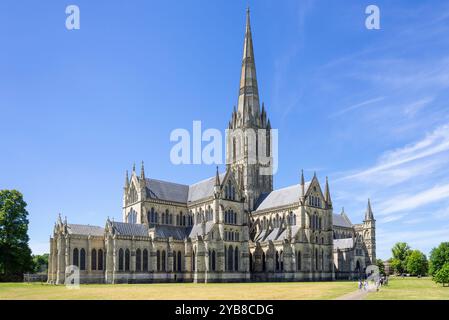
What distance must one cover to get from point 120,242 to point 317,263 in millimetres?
39150

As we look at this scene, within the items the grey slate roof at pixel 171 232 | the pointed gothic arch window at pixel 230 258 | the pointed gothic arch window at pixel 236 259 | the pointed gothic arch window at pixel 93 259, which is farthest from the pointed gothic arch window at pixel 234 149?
the pointed gothic arch window at pixel 93 259

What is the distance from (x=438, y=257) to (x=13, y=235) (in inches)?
2776

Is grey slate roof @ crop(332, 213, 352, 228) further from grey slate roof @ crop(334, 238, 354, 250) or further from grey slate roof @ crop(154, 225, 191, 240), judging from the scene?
grey slate roof @ crop(154, 225, 191, 240)

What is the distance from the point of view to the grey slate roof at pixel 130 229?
78.6 meters

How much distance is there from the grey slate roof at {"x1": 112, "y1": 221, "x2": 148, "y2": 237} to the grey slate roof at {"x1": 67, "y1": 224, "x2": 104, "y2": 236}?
290cm

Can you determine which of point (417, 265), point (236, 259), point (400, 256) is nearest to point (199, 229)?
point (236, 259)

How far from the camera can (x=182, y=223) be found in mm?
94062

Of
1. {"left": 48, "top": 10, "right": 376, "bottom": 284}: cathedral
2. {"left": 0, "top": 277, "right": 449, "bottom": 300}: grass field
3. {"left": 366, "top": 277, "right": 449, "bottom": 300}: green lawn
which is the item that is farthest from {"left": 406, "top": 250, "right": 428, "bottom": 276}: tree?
{"left": 0, "top": 277, "right": 449, "bottom": 300}: grass field

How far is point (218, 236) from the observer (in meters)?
84.8

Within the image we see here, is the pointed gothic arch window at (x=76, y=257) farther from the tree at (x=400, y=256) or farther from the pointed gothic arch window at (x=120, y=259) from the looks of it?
the tree at (x=400, y=256)

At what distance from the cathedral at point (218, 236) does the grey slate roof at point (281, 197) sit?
0.29 meters

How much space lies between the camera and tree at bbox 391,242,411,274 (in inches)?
5960
